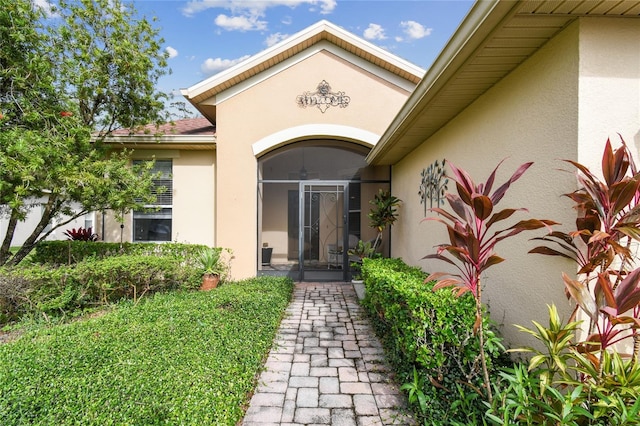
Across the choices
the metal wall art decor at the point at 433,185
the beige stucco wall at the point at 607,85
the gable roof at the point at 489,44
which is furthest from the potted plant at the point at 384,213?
the beige stucco wall at the point at 607,85

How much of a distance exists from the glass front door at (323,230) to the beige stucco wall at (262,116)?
1489 mm

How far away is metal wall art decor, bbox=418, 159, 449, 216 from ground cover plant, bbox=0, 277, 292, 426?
3611 millimetres

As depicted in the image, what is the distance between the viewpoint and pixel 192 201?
8.80 m

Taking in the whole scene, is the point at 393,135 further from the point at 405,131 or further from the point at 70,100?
the point at 70,100

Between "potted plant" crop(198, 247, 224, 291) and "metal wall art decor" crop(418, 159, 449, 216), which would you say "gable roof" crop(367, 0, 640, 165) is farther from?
"potted plant" crop(198, 247, 224, 291)

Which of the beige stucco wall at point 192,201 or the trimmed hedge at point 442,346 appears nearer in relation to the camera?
the trimmed hedge at point 442,346

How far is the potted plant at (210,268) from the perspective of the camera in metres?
7.48

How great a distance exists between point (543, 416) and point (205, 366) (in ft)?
10.3

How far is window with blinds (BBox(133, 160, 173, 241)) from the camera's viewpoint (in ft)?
28.9

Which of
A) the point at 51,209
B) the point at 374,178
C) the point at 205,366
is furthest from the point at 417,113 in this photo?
the point at 51,209

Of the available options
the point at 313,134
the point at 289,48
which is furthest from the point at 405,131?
the point at 289,48

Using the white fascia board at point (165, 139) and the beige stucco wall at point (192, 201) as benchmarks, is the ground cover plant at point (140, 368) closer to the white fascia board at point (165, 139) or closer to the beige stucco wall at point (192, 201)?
the beige stucco wall at point (192, 201)

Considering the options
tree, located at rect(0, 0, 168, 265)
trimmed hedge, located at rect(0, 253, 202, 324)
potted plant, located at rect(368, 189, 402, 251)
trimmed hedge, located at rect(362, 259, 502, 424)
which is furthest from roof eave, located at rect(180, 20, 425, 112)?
trimmed hedge, located at rect(362, 259, 502, 424)

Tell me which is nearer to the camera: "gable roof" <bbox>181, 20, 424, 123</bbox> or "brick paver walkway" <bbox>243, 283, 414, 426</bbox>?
"brick paver walkway" <bbox>243, 283, 414, 426</bbox>
